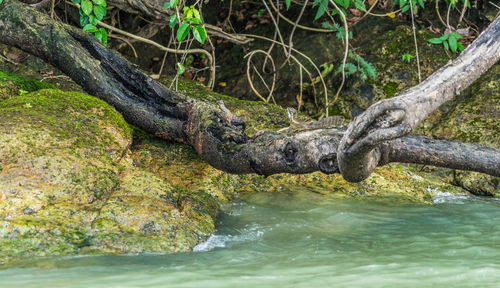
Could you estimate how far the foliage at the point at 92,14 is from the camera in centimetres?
383

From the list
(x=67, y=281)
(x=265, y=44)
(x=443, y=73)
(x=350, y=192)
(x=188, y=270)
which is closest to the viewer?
(x=67, y=281)

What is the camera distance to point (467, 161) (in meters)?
2.85

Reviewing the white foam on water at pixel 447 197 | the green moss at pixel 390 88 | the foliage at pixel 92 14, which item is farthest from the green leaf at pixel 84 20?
the green moss at pixel 390 88

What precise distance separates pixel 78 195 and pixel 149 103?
1.41m

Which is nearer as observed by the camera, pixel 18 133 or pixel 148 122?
pixel 18 133

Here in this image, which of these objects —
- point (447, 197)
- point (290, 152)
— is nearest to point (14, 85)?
point (290, 152)

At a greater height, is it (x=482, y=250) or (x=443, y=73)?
(x=443, y=73)

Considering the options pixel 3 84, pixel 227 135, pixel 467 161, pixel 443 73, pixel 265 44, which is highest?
pixel 265 44

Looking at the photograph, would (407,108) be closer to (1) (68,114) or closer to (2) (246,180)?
(2) (246,180)

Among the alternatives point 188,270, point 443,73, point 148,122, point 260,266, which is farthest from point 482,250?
point 148,122

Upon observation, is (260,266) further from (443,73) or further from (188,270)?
(443,73)

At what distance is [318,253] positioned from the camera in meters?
2.69

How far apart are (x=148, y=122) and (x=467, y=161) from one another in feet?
8.19

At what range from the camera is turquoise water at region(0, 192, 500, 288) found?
6.57 feet
